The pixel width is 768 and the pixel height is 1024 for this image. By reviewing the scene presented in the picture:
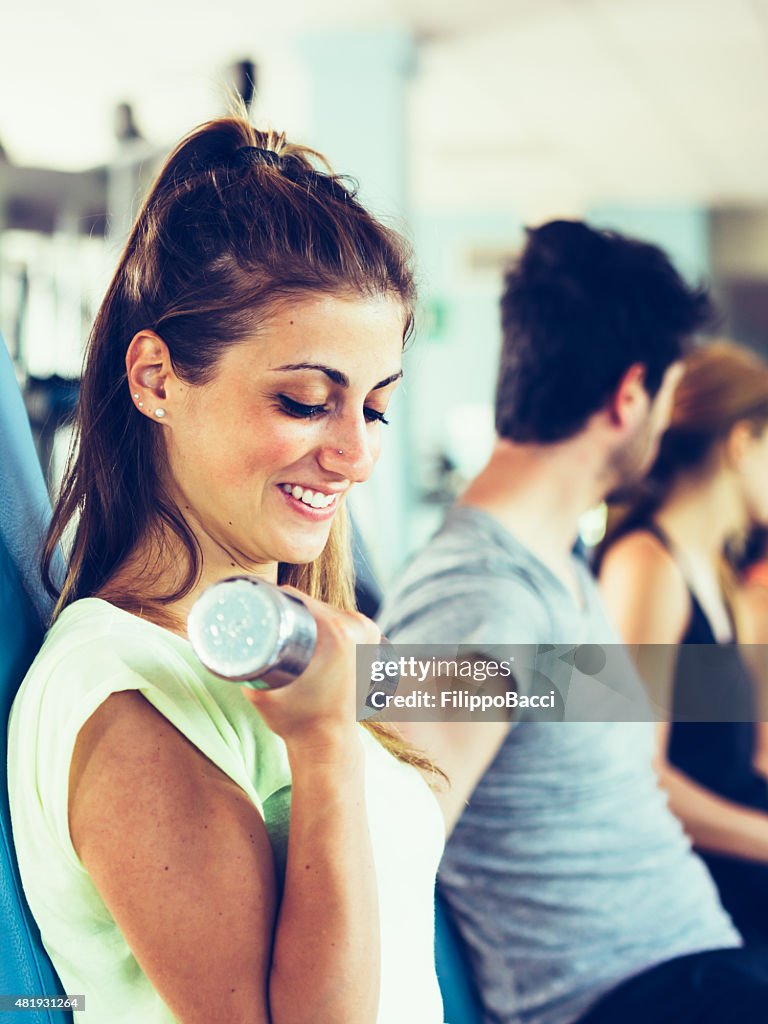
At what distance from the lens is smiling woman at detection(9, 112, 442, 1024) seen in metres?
0.55

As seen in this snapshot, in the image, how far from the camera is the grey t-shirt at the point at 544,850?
1.04 m

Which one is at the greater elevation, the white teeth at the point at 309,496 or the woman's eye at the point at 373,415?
the woman's eye at the point at 373,415

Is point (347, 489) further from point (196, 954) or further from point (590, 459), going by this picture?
point (590, 459)

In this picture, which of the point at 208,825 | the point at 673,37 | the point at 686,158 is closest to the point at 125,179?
the point at 208,825

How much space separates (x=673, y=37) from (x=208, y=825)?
4331mm

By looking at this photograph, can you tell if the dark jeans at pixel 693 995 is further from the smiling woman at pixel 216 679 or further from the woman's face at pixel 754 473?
the woman's face at pixel 754 473

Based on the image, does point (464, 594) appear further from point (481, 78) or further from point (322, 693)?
point (481, 78)

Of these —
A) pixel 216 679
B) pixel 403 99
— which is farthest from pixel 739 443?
pixel 403 99

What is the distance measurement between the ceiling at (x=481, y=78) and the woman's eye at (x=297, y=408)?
2.69m

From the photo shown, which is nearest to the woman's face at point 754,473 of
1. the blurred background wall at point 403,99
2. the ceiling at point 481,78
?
the blurred background wall at point 403,99

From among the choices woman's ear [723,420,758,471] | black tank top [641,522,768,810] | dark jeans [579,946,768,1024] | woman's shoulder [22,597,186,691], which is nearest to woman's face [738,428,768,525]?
woman's ear [723,420,758,471]

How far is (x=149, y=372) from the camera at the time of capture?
2.24ft
